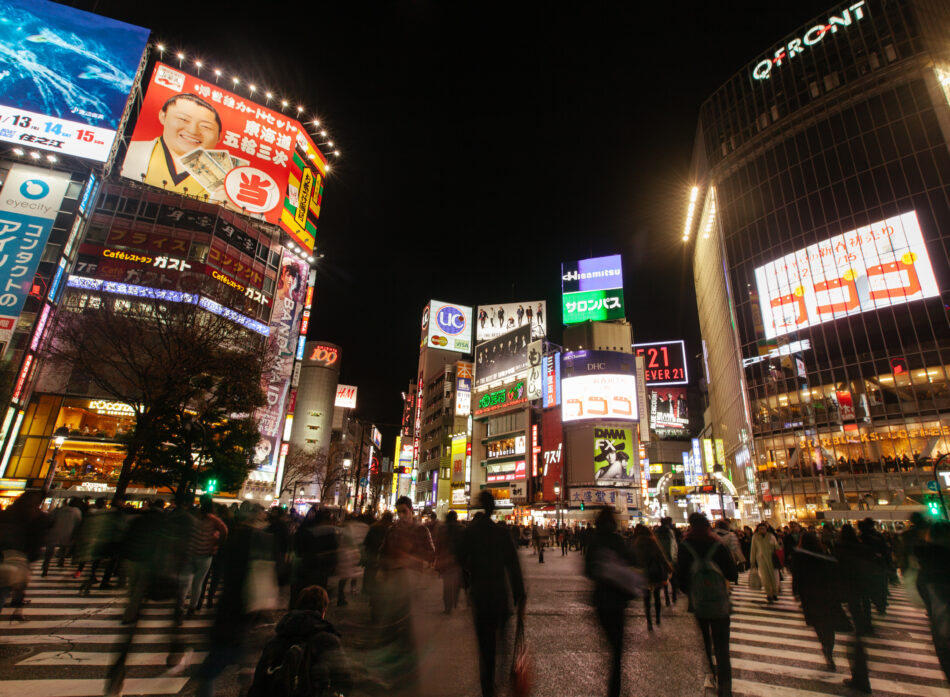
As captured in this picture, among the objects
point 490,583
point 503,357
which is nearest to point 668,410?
point 503,357

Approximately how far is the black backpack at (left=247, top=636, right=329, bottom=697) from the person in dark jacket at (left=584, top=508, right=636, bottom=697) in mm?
3226

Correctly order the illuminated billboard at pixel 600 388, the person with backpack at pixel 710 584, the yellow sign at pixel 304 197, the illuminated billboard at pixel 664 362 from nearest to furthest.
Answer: the person with backpack at pixel 710 584 → the yellow sign at pixel 304 197 → the illuminated billboard at pixel 600 388 → the illuminated billboard at pixel 664 362

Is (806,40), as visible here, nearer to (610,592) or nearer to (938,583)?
(938,583)

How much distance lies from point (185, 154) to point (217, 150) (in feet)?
8.70

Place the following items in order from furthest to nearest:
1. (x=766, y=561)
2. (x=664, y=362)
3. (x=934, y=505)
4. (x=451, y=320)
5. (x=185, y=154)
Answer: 1. (x=451, y=320)
2. (x=664, y=362)
3. (x=185, y=154)
4. (x=934, y=505)
5. (x=766, y=561)

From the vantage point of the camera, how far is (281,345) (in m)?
45.1

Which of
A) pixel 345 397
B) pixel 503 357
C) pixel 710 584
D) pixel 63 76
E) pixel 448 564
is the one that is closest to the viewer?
pixel 710 584

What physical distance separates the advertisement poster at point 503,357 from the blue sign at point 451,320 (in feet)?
54.0

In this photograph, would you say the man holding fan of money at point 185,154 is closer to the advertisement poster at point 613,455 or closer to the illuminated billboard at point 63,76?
the illuminated billboard at point 63,76

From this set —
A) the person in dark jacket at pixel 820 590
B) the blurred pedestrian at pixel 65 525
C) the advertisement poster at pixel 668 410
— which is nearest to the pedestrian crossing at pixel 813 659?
the person in dark jacket at pixel 820 590

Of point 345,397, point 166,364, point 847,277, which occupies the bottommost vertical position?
point 166,364

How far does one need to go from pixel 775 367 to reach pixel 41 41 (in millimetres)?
68808

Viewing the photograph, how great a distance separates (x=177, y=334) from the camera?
Answer: 18000 millimetres

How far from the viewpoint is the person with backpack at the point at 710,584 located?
5.02 metres
